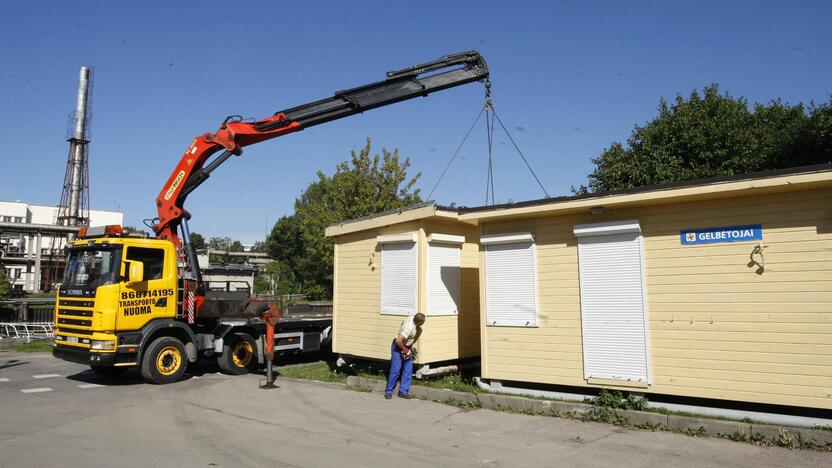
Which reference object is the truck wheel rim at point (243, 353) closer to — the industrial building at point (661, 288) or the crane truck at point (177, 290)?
the crane truck at point (177, 290)

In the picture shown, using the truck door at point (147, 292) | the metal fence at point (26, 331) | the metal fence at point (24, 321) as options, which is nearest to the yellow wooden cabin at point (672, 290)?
the truck door at point (147, 292)

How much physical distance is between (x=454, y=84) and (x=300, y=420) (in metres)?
8.35

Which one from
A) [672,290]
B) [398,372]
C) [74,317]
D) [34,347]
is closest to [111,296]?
[74,317]

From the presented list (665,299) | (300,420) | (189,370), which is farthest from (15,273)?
(665,299)

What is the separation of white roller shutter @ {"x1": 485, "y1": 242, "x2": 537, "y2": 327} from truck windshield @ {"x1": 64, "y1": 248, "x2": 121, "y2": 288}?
24.4 ft

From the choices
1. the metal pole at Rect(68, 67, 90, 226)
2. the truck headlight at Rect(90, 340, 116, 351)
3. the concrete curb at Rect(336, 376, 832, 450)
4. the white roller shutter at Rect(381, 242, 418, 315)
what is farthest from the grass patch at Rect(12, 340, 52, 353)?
the metal pole at Rect(68, 67, 90, 226)

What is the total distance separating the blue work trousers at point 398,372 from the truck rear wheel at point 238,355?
4815 millimetres

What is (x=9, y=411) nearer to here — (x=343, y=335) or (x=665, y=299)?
(x=343, y=335)

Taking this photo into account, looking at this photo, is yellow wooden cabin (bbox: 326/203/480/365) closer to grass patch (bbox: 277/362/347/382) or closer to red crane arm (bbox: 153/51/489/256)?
grass patch (bbox: 277/362/347/382)

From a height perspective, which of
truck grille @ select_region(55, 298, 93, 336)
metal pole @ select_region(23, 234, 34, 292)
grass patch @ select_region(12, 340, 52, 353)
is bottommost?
grass patch @ select_region(12, 340, 52, 353)

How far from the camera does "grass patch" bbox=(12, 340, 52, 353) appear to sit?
706 inches

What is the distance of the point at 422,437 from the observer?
734 cm

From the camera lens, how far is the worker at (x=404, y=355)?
990 cm

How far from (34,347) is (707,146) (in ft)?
87.3
